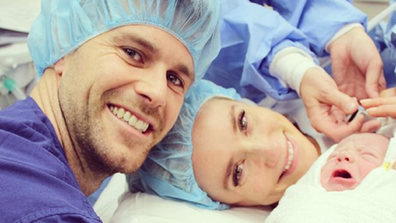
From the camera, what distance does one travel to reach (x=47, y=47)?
1190mm

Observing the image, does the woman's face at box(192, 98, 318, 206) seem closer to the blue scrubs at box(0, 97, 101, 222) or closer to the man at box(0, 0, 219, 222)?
the man at box(0, 0, 219, 222)

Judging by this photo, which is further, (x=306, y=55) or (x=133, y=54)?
(x=306, y=55)

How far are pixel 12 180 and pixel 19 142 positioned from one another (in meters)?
0.12

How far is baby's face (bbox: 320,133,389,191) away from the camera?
1086mm

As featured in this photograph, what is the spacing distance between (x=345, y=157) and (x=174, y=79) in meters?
0.52

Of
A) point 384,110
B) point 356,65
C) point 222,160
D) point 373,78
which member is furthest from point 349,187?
point 356,65

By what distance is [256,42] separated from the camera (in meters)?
1.57

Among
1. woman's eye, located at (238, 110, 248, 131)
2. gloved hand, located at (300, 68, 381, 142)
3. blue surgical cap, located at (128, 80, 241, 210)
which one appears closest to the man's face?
blue surgical cap, located at (128, 80, 241, 210)

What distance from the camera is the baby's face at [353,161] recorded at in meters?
1.09

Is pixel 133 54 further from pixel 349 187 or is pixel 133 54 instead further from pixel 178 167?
pixel 349 187

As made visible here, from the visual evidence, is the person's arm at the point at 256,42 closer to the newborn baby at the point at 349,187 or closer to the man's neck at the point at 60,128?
the newborn baby at the point at 349,187

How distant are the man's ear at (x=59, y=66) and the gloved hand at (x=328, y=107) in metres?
0.80

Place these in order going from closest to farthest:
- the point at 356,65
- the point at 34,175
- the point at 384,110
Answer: the point at 34,175
the point at 384,110
the point at 356,65

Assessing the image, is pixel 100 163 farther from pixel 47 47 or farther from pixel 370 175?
pixel 370 175
